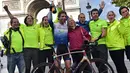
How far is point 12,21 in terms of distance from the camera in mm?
8875

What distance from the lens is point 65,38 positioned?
8.45 metres

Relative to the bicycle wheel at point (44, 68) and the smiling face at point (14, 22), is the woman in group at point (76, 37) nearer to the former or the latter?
the bicycle wheel at point (44, 68)

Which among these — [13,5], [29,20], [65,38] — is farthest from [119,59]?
[13,5]

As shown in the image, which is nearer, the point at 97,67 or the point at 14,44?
the point at 97,67

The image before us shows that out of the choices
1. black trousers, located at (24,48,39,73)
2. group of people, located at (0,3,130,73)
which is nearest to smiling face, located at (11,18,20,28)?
group of people, located at (0,3,130,73)

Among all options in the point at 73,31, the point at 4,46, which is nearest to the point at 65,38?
the point at 73,31

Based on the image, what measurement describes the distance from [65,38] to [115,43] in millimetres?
1089

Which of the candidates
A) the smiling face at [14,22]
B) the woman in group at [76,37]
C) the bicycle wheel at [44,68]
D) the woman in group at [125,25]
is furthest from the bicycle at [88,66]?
the smiling face at [14,22]

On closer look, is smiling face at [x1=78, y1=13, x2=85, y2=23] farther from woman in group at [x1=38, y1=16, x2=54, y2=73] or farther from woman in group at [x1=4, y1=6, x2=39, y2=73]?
woman in group at [x1=4, y1=6, x2=39, y2=73]

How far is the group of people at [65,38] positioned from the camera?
842 cm

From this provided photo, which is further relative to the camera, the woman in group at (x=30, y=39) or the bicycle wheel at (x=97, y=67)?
the woman in group at (x=30, y=39)

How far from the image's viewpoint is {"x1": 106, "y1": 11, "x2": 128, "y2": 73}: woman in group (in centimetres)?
845

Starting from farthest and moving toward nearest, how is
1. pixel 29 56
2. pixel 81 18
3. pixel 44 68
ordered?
pixel 81 18
pixel 29 56
pixel 44 68

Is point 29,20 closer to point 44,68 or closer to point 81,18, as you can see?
point 81,18
